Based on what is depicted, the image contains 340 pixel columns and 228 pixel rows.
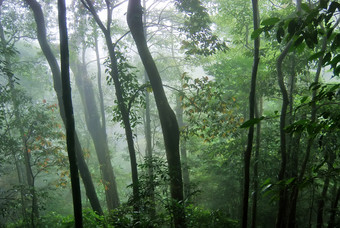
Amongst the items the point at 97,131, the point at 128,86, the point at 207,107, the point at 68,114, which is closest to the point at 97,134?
the point at 97,131

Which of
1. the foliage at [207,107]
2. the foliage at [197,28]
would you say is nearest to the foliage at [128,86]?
the foliage at [207,107]

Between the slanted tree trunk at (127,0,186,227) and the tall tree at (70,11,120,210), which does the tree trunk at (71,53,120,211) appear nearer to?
the tall tree at (70,11,120,210)

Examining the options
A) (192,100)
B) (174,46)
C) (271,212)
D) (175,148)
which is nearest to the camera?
(175,148)

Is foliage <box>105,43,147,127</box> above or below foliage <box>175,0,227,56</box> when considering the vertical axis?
below

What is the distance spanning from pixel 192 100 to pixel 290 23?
459cm

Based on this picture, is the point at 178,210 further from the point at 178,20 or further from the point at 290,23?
the point at 178,20

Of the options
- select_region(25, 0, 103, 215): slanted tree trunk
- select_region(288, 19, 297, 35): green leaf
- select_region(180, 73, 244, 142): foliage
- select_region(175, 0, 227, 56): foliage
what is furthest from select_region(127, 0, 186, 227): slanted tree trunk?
select_region(288, 19, 297, 35): green leaf

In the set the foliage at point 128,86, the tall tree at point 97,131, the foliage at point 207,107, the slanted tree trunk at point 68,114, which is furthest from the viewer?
the tall tree at point 97,131

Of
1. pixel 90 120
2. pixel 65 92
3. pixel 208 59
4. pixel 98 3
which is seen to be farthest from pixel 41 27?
pixel 208 59

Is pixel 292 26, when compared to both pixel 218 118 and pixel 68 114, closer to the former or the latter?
pixel 68 114

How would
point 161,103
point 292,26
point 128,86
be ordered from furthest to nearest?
point 128,86
point 161,103
point 292,26

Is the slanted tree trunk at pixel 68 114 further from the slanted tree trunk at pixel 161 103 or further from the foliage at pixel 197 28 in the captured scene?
the foliage at pixel 197 28

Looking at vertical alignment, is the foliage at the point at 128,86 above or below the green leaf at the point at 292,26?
above

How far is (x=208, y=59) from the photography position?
40.5 feet
